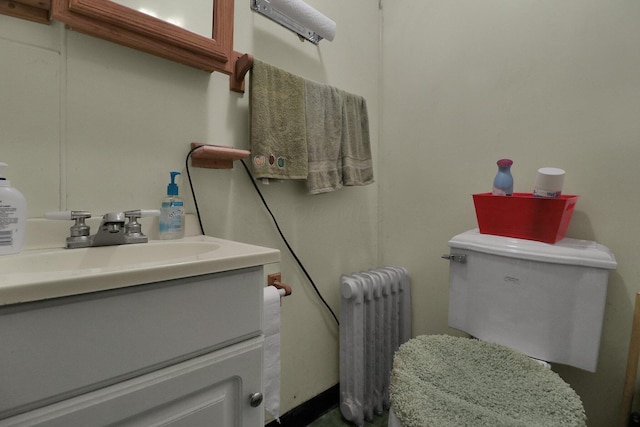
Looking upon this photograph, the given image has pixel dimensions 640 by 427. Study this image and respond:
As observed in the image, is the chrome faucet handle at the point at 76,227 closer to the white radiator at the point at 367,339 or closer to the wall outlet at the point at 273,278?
the wall outlet at the point at 273,278

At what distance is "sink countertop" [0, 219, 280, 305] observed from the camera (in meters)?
0.39

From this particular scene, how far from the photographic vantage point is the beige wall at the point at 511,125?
986 millimetres

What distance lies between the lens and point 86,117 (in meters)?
0.75

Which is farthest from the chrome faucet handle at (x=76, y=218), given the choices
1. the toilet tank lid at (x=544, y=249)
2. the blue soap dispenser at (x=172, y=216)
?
the toilet tank lid at (x=544, y=249)

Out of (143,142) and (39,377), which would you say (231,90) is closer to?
(143,142)

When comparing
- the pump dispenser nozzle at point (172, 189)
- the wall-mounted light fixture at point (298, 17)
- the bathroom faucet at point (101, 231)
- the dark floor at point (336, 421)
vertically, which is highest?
the wall-mounted light fixture at point (298, 17)

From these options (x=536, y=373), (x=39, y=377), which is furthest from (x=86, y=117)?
(x=536, y=373)

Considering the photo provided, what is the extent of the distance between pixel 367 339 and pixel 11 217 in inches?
45.9

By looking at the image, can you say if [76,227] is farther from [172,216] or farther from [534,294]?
[534,294]

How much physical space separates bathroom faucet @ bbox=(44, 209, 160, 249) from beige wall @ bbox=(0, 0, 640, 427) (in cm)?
8

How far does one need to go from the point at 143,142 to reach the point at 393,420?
0.95m

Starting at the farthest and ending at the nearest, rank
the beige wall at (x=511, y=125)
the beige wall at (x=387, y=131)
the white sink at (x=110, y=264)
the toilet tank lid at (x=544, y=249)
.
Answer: the beige wall at (x=511, y=125) < the toilet tank lid at (x=544, y=249) < the beige wall at (x=387, y=131) < the white sink at (x=110, y=264)

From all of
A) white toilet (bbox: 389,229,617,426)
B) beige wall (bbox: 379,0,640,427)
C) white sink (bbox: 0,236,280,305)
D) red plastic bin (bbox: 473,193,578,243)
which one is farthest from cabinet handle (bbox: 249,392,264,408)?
beige wall (bbox: 379,0,640,427)

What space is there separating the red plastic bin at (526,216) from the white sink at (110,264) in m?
0.80
